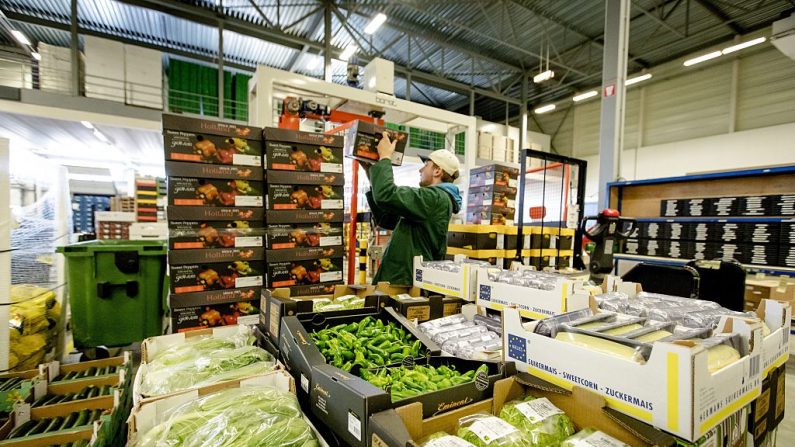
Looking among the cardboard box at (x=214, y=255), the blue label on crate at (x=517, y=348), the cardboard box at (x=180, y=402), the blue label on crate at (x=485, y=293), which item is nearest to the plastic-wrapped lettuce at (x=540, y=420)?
the blue label on crate at (x=517, y=348)

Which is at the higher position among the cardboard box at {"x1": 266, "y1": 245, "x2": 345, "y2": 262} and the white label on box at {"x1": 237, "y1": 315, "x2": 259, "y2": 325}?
the cardboard box at {"x1": 266, "y1": 245, "x2": 345, "y2": 262}

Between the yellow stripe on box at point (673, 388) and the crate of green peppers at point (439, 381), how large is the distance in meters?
0.40

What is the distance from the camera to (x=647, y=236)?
15.6 feet

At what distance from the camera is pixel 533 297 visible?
1582mm

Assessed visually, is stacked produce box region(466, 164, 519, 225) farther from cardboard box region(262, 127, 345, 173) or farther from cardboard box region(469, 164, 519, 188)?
cardboard box region(262, 127, 345, 173)

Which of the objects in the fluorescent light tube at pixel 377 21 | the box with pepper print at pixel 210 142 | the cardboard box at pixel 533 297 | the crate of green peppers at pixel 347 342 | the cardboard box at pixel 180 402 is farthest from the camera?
the fluorescent light tube at pixel 377 21

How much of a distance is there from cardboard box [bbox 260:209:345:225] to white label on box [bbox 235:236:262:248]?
14cm

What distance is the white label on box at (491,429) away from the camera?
83cm

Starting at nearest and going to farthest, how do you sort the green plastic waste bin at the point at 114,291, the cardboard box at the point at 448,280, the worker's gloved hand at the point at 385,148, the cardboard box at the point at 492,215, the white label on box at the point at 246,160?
the cardboard box at the point at 448,280 → the white label on box at the point at 246,160 → the worker's gloved hand at the point at 385,148 → the green plastic waste bin at the point at 114,291 → the cardboard box at the point at 492,215

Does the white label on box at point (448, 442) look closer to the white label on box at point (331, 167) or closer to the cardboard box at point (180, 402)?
the cardboard box at point (180, 402)

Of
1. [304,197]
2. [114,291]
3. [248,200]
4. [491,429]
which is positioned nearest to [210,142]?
[248,200]

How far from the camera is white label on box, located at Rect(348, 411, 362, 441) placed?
0.86 meters

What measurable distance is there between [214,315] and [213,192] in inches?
30.6

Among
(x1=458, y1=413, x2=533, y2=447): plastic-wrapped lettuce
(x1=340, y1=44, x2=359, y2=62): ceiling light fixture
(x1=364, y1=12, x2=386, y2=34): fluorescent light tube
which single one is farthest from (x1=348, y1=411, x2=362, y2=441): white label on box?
(x1=340, y1=44, x2=359, y2=62): ceiling light fixture
